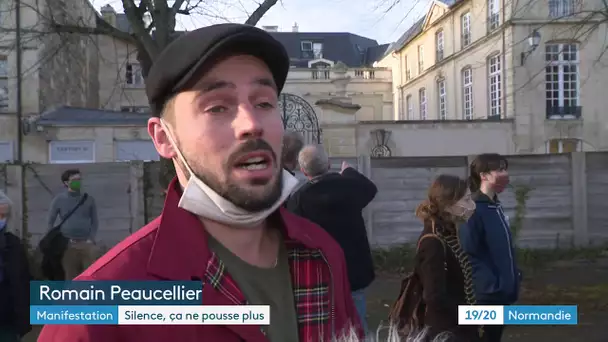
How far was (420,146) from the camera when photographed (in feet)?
68.3

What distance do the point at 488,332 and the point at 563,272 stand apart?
23.6 ft

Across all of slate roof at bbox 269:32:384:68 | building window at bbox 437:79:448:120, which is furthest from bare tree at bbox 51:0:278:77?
slate roof at bbox 269:32:384:68

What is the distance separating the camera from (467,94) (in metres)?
31.3

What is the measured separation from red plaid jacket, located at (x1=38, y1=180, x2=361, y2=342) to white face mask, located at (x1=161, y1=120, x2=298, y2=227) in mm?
34

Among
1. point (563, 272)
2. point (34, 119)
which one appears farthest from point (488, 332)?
point (34, 119)

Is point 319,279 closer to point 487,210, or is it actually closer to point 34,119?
point 487,210

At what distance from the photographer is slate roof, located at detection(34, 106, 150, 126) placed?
745 inches

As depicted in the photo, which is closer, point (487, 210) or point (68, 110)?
point (487, 210)

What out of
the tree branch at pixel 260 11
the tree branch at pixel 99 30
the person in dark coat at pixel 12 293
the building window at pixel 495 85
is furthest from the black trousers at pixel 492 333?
the building window at pixel 495 85

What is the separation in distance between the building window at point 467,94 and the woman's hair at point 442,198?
91.0 ft

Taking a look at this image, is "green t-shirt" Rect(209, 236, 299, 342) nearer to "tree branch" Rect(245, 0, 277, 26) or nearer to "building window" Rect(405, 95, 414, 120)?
"tree branch" Rect(245, 0, 277, 26)

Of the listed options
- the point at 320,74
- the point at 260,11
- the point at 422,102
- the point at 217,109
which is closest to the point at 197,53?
the point at 217,109

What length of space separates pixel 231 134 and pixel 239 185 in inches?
4.8

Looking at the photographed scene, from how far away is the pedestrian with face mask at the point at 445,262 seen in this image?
11.8 ft
